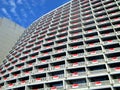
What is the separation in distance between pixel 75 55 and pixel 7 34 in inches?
1509

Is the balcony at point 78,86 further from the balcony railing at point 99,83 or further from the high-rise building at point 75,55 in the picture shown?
the balcony railing at point 99,83

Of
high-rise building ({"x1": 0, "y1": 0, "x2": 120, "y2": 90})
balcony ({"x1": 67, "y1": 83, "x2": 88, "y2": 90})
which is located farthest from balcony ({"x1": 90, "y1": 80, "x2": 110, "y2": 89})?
balcony ({"x1": 67, "y1": 83, "x2": 88, "y2": 90})

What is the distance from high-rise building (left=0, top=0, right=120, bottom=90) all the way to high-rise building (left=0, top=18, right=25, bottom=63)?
14407mm

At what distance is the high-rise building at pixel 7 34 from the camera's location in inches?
2430

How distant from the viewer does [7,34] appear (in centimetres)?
6612

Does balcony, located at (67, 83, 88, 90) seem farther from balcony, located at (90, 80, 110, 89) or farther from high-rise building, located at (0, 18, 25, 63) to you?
high-rise building, located at (0, 18, 25, 63)

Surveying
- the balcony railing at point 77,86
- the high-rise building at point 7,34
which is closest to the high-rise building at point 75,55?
the balcony railing at point 77,86

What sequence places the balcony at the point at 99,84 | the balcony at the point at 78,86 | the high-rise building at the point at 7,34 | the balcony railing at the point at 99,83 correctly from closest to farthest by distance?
the balcony at the point at 99,84, the balcony railing at the point at 99,83, the balcony at the point at 78,86, the high-rise building at the point at 7,34

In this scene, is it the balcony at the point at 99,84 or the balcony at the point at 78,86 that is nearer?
the balcony at the point at 99,84

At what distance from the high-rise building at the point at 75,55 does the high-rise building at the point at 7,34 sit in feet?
47.3

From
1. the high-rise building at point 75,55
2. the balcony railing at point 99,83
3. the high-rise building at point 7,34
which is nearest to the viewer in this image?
the balcony railing at point 99,83

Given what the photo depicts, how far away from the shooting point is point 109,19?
3947cm

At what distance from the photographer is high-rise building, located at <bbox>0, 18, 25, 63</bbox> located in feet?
203

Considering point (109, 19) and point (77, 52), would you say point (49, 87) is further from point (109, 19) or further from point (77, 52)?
point (109, 19)
